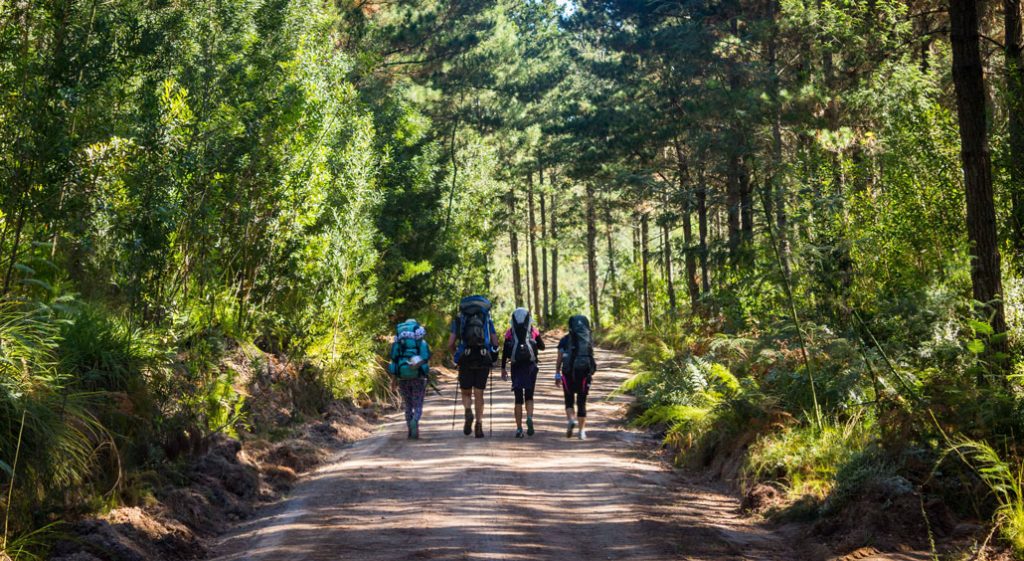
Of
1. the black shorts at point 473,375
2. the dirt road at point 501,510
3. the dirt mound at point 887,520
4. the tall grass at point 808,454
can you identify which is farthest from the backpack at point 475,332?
the dirt mound at point 887,520

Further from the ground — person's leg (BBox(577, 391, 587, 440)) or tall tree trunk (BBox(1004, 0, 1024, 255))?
tall tree trunk (BBox(1004, 0, 1024, 255))

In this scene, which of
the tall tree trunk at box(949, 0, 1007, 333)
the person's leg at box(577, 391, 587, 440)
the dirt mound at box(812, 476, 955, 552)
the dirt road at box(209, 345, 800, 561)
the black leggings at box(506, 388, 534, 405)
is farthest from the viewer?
the black leggings at box(506, 388, 534, 405)

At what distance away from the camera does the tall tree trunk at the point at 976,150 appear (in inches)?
353

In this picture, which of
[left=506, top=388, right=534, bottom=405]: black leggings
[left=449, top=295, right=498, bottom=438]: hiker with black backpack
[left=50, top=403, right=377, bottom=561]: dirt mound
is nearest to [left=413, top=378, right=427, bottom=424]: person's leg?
[left=449, top=295, right=498, bottom=438]: hiker with black backpack

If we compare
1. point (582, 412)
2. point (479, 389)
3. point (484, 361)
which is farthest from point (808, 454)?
point (479, 389)

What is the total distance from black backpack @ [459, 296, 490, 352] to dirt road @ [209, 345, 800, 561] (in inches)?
62.6

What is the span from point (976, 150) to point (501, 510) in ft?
18.2

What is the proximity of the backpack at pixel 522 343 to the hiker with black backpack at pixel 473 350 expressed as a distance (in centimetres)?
32

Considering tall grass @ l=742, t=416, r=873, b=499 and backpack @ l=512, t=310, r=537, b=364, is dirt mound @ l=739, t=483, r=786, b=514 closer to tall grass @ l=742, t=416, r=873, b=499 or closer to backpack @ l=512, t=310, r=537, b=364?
tall grass @ l=742, t=416, r=873, b=499

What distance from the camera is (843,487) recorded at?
8422 millimetres

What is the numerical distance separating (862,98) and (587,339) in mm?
7224

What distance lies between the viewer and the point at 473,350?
49.3 feet

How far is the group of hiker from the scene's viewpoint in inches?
579

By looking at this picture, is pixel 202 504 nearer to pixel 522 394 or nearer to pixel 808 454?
pixel 808 454
